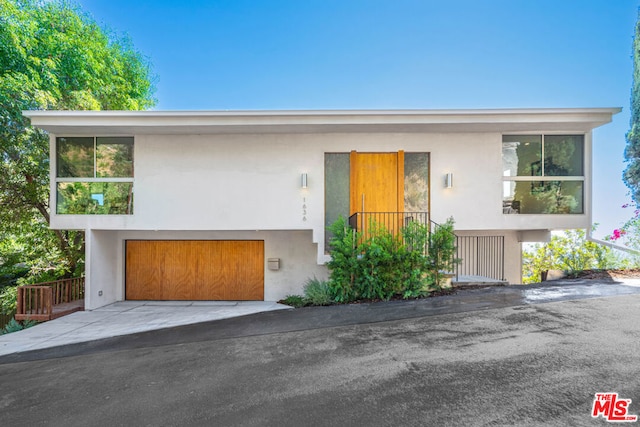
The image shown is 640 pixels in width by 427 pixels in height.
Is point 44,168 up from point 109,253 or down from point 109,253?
up

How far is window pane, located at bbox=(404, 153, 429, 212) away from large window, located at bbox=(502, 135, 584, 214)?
1.88 m

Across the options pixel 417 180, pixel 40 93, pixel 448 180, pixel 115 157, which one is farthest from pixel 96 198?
pixel 448 180

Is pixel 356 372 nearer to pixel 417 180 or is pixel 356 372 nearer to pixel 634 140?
pixel 417 180

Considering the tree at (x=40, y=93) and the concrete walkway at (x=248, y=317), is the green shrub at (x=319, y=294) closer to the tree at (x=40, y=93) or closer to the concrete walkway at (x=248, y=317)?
the concrete walkway at (x=248, y=317)

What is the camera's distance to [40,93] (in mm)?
7719

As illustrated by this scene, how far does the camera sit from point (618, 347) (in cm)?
336

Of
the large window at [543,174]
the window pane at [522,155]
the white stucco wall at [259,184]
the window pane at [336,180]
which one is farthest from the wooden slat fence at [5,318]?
the window pane at [522,155]

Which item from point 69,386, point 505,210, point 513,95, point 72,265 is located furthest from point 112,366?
point 513,95

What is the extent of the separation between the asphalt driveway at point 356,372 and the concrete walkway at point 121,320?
2.09ft

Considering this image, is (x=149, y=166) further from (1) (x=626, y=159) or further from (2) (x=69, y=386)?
(1) (x=626, y=159)

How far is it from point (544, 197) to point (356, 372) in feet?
21.9

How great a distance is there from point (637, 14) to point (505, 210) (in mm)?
11915

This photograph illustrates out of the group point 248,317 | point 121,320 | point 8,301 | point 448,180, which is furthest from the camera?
point 8,301

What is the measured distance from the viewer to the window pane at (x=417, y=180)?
6.99 m
